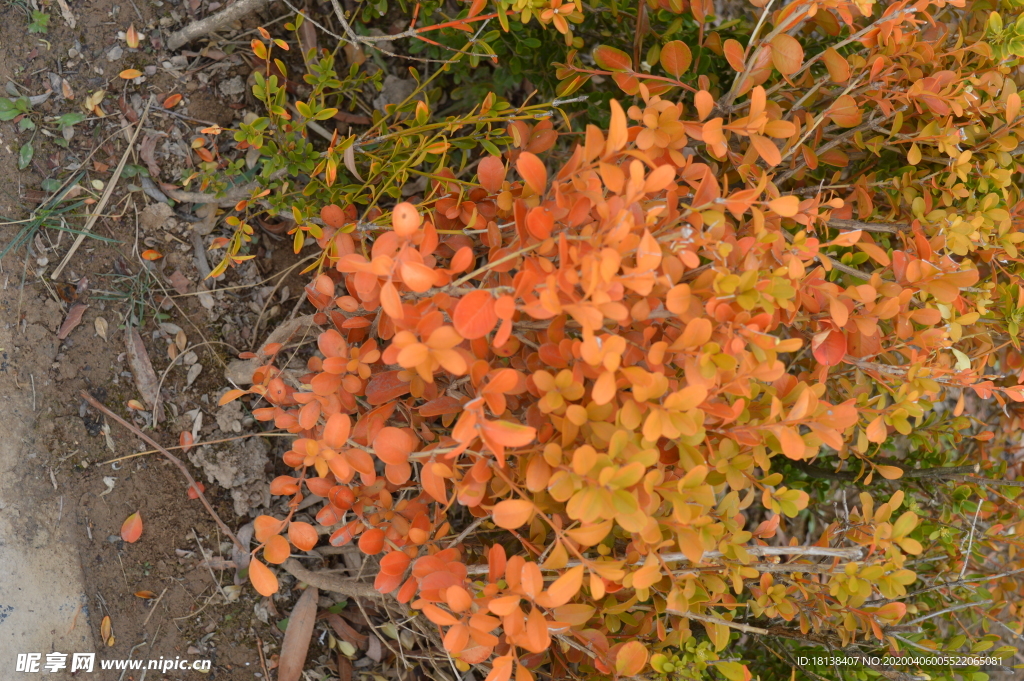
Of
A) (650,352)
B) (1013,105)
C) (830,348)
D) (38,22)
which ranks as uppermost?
(38,22)

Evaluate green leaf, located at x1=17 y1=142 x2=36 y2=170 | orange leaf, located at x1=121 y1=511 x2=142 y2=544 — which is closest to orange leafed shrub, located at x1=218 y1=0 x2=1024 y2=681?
orange leaf, located at x1=121 y1=511 x2=142 y2=544

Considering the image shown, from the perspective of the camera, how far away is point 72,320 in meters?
1.94

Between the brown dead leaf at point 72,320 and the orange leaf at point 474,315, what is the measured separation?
148 centimetres

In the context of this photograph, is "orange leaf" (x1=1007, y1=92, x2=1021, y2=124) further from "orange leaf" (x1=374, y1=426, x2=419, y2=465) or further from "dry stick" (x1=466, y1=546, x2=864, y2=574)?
"orange leaf" (x1=374, y1=426, x2=419, y2=465)

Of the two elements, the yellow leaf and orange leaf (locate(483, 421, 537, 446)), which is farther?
the yellow leaf

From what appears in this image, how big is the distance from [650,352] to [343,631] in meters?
1.52

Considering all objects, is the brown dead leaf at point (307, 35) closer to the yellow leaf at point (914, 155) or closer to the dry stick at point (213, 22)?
the dry stick at point (213, 22)

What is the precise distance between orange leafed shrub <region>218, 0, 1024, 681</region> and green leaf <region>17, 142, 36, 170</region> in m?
1.04

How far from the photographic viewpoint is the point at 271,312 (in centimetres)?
216

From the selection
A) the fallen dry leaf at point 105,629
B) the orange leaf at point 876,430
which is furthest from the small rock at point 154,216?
the orange leaf at point 876,430

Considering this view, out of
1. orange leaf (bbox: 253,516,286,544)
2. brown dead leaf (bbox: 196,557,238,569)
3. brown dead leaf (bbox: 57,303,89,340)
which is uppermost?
brown dead leaf (bbox: 57,303,89,340)

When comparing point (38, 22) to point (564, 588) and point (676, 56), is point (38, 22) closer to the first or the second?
point (676, 56)

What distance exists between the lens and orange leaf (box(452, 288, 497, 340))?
1.13 meters

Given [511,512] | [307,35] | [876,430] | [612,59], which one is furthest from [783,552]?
[307,35]
